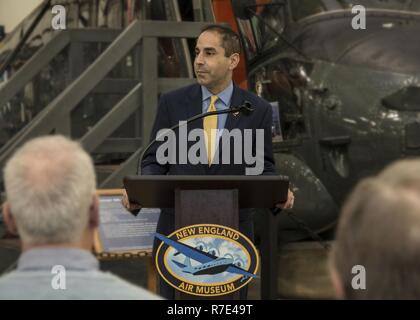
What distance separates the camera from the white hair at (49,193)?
50.9 inches

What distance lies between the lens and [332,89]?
4.39 metres

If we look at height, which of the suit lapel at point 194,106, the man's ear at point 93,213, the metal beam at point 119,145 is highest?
the suit lapel at point 194,106

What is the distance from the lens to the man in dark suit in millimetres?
2777

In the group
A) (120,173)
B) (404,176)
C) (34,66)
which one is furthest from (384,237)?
(34,66)

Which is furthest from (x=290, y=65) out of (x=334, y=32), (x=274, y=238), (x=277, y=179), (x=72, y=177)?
(x=72, y=177)

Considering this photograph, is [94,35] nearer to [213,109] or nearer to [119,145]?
[119,145]

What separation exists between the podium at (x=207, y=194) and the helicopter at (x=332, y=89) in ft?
6.17

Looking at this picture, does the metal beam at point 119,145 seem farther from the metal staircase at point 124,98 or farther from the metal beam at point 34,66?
the metal beam at point 34,66

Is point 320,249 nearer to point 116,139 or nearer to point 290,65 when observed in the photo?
point 290,65

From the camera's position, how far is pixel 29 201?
1302 mm

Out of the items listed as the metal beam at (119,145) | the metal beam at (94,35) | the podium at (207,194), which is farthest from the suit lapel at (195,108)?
the metal beam at (94,35)

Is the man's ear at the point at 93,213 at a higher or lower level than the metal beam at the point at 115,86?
lower

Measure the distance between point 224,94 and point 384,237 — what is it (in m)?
1.91

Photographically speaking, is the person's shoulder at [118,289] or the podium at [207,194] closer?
the person's shoulder at [118,289]
